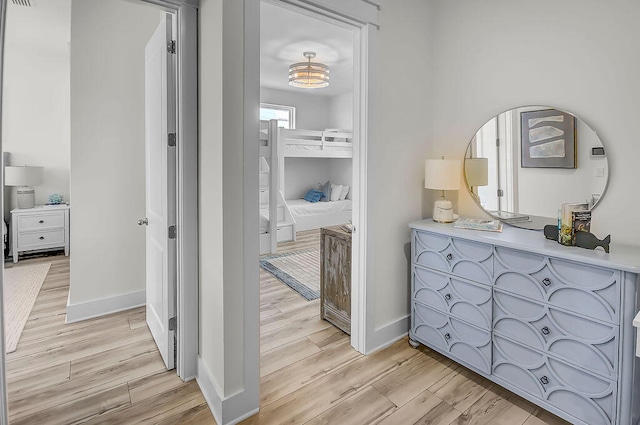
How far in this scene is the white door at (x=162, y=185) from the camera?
197 cm

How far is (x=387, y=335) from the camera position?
2428 millimetres

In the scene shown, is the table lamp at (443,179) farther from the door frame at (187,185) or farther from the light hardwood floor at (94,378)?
the light hardwood floor at (94,378)

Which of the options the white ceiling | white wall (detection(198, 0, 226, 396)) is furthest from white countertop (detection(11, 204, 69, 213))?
white wall (detection(198, 0, 226, 396))

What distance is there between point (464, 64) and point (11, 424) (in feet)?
10.8

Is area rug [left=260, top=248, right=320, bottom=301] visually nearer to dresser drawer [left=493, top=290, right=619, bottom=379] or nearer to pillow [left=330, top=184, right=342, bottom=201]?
dresser drawer [left=493, top=290, right=619, bottom=379]

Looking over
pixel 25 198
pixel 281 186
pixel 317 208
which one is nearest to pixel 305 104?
pixel 281 186

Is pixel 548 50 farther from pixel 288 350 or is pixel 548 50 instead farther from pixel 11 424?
pixel 11 424

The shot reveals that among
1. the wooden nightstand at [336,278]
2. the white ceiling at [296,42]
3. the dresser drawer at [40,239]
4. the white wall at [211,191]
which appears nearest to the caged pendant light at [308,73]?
the white ceiling at [296,42]

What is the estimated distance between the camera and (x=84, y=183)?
279cm

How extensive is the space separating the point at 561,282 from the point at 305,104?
6790mm

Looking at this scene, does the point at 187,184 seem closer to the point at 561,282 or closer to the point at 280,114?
the point at 561,282

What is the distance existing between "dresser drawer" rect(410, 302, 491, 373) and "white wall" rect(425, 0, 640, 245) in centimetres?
77

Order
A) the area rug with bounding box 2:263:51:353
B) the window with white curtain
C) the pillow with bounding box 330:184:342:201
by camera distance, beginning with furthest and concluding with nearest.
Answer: the pillow with bounding box 330:184:342:201 < the window with white curtain < the area rug with bounding box 2:263:51:353

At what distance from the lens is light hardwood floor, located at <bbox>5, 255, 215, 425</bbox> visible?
1732 mm
